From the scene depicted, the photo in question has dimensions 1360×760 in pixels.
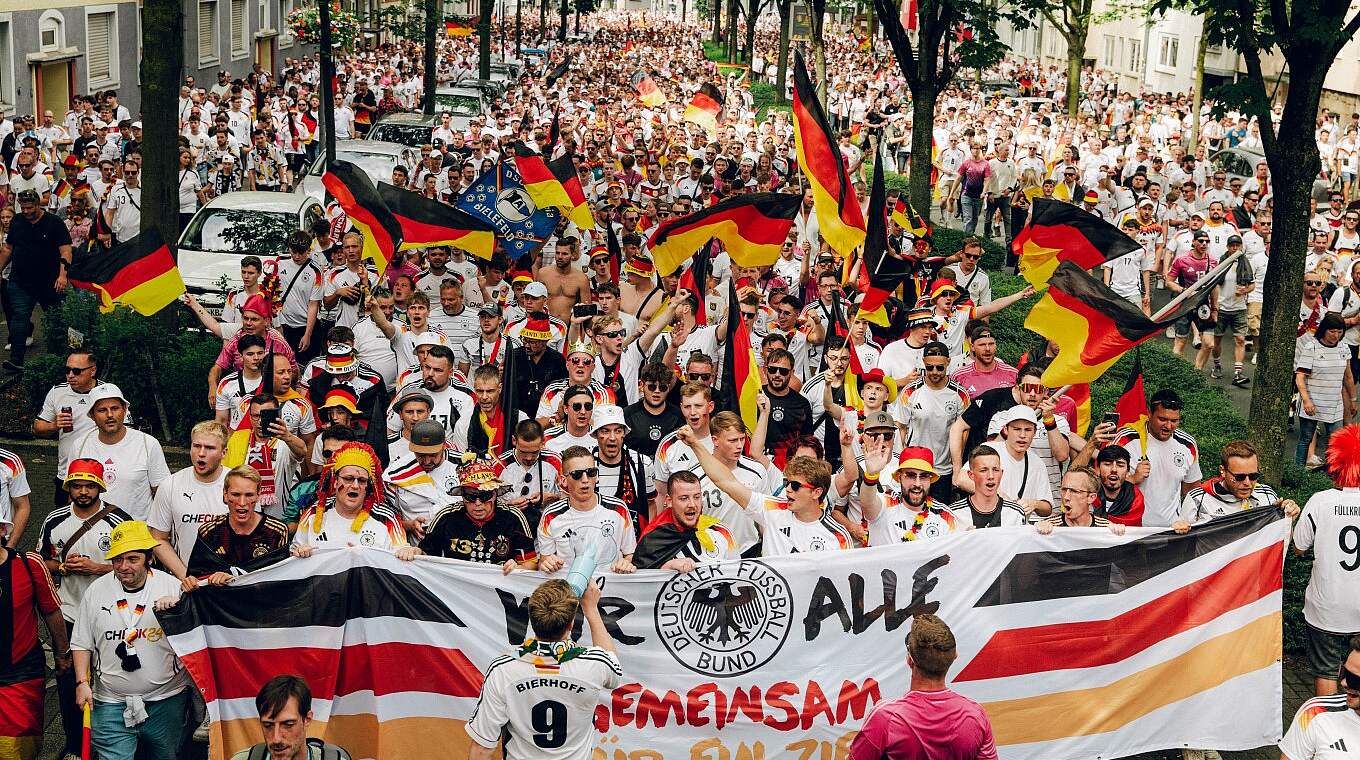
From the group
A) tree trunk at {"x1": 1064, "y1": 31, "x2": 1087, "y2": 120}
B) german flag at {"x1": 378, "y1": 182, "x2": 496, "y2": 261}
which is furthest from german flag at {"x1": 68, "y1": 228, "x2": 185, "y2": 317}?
tree trunk at {"x1": 1064, "y1": 31, "x2": 1087, "y2": 120}

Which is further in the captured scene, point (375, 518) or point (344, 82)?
point (344, 82)

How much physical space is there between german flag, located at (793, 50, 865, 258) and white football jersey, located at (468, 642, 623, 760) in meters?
7.25

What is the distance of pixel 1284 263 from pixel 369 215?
23.3ft

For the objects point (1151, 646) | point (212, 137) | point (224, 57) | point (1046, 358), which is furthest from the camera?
point (224, 57)

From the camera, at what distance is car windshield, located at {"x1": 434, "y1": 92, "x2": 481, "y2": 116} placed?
3525cm

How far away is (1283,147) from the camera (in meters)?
10.8

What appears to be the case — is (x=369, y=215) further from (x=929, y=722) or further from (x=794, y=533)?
(x=929, y=722)

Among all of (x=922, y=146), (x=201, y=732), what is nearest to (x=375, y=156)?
(x=922, y=146)

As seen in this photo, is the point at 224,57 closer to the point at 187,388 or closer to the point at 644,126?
the point at 644,126

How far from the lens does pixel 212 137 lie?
82.6ft

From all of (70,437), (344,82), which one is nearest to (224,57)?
(344,82)

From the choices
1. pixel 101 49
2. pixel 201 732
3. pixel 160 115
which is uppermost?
pixel 101 49

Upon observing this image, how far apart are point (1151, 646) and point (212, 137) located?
68.5 feet

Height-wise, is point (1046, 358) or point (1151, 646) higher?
point (1046, 358)
